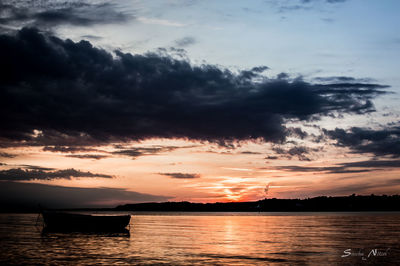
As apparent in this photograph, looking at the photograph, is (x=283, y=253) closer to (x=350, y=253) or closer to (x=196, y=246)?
(x=350, y=253)

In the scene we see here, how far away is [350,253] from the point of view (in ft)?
155

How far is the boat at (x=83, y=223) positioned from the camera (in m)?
84.3

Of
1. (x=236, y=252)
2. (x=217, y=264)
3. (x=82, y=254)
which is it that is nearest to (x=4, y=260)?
(x=82, y=254)

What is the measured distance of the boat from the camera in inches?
3319

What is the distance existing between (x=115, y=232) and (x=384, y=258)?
A: 59.8 m

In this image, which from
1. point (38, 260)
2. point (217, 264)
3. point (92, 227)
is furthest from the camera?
point (92, 227)

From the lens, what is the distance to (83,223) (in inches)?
3312

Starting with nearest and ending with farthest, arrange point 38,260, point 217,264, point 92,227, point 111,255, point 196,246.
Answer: point 217,264
point 38,260
point 111,255
point 196,246
point 92,227

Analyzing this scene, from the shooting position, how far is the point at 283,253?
4719cm

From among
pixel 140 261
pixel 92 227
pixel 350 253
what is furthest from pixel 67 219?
pixel 350 253

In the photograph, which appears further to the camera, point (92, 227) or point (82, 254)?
point (92, 227)

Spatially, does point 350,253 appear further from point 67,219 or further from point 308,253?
point 67,219

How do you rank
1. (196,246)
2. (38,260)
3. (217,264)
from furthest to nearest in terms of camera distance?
(196,246) < (38,260) < (217,264)

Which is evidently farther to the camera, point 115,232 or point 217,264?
point 115,232
